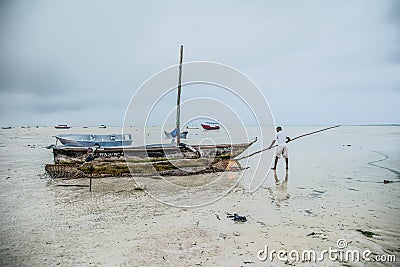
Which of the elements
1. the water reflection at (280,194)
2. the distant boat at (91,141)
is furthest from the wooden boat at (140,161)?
the distant boat at (91,141)

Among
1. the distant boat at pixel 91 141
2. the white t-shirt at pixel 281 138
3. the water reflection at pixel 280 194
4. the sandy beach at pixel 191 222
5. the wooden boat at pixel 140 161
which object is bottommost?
the sandy beach at pixel 191 222

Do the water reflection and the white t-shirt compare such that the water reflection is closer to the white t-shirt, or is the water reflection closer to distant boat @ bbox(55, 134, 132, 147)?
the white t-shirt

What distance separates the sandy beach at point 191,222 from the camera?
446 cm

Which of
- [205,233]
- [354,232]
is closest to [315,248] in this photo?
[354,232]

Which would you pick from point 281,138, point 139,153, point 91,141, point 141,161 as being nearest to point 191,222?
point 141,161

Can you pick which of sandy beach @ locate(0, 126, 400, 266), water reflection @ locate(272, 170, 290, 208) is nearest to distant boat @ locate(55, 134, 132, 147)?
sandy beach @ locate(0, 126, 400, 266)

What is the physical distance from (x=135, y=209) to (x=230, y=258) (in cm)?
356

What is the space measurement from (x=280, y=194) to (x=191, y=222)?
4.02 m

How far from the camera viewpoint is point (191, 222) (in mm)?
6082

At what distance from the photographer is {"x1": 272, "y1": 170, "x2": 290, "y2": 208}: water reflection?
7.81 m

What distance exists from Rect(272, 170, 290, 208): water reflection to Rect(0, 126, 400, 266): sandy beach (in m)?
0.03

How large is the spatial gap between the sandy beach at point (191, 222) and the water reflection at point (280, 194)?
0.03 m

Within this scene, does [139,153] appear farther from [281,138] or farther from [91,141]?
[91,141]

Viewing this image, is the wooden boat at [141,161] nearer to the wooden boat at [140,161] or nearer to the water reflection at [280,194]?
the wooden boat at [140,161]
